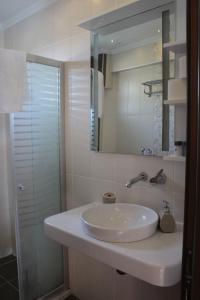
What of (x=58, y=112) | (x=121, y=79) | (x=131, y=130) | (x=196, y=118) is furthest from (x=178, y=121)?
(x=58, y=112)

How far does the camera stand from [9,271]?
2.48m

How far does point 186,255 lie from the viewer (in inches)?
29.7

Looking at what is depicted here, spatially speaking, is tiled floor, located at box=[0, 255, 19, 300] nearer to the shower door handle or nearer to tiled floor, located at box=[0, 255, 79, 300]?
tiled floor, located at box=[0, 255, 79, 300]

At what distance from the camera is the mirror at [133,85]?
150 centimetres

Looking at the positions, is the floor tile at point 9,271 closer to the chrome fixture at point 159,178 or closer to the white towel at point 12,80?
the white towel at point 12,80

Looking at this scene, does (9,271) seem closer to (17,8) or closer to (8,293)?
(8,293)

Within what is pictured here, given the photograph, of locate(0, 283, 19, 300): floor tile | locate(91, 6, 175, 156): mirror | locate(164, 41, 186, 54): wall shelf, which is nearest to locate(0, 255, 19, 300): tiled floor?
locate(0, 283, 19, 300): floor tile

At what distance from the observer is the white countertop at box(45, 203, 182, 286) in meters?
1.03

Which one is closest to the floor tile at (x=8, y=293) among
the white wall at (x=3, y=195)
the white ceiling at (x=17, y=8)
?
the white wall at (x=3, y=195)

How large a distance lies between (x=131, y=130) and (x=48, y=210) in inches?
37.2

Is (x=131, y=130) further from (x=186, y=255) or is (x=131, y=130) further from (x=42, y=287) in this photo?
(x=42, y=287)

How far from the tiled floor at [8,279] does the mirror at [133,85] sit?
1.47 meters

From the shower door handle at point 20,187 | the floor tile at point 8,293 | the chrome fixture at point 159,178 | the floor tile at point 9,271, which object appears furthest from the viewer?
the floor tile at point 9,271

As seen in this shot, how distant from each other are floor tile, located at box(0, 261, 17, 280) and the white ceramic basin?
1440 mm
